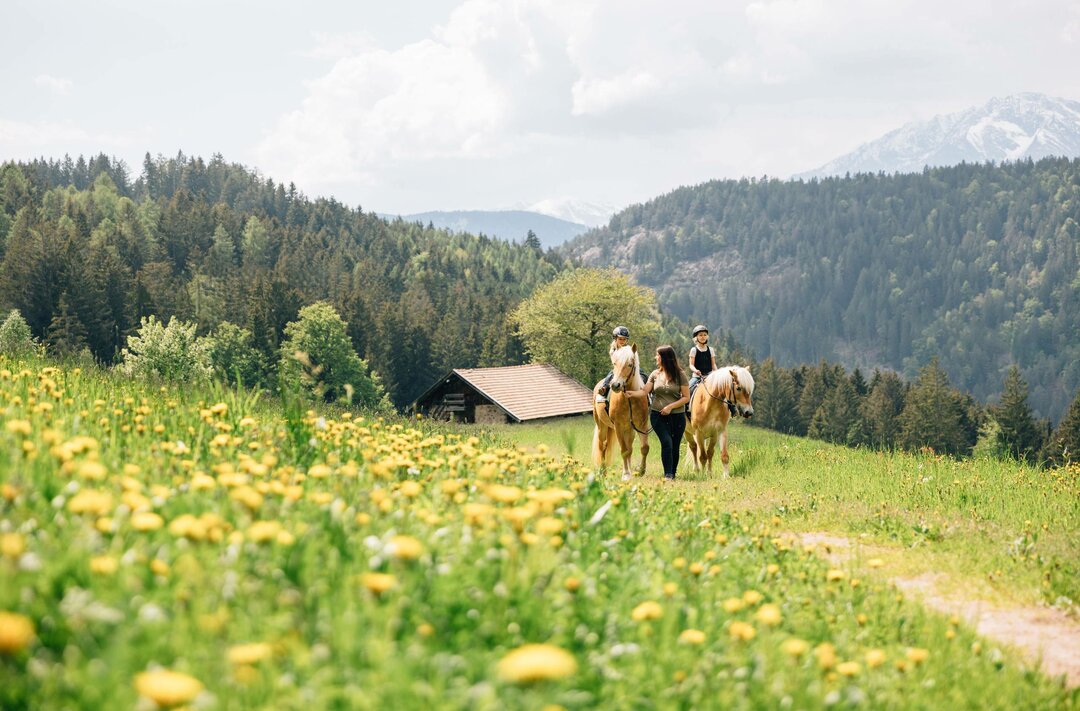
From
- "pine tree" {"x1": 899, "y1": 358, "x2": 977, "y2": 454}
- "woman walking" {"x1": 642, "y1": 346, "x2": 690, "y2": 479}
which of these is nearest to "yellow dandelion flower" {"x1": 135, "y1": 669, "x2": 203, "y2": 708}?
"woman walking" {"x1": 642, "y1": 346, "x2": 690, "y2": 479}

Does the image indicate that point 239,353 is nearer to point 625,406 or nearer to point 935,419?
point 625,406

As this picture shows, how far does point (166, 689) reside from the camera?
7.61ft

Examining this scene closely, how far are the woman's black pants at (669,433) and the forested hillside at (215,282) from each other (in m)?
37.0

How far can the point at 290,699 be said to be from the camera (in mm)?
2883

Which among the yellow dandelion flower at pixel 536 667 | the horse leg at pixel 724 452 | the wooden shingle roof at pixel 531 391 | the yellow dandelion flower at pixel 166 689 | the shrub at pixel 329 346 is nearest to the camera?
the yellow dandelion flower at pixel 166 689

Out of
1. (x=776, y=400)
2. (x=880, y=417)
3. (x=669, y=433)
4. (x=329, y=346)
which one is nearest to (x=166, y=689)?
(x=669, y=433)

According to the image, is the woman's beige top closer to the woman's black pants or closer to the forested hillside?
the woman's black pants

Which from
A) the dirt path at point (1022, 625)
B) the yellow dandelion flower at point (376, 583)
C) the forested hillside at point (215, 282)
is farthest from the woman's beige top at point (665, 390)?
the forested hillside at point (215, 282)

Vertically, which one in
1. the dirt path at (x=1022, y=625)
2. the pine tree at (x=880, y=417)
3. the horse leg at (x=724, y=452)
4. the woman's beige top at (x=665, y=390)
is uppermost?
the woman's beige top at (x=665, y=390)

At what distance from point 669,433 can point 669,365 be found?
61.8 inches

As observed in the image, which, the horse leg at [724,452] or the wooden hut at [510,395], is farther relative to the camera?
the wooden hut at [510,395]

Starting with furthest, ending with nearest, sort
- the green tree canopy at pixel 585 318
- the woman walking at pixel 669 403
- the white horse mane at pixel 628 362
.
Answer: the green tree canopy at pixel 585 318, the woman walking at pixel 669 403, the white horse mane at pixel 628 362

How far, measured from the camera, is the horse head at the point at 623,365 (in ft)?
51.1

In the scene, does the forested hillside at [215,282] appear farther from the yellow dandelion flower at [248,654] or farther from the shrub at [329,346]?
the yellow dandelion flower at [248,654]
